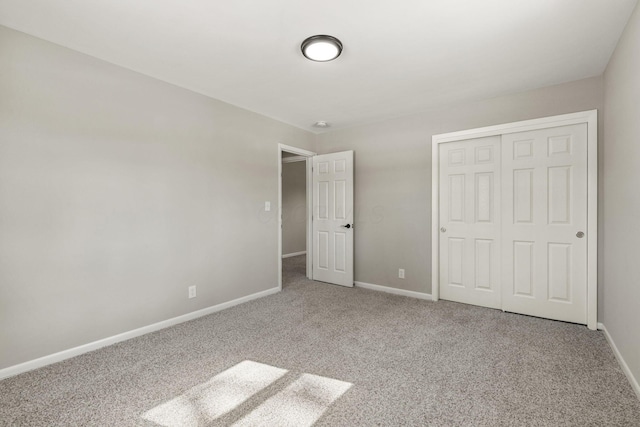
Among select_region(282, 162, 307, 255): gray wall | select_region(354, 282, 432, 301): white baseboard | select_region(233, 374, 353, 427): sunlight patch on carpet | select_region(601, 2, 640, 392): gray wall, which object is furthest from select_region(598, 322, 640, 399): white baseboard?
select_region(282, 162, 307, 255): gray wall

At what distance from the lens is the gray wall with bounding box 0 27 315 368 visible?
2176 mm

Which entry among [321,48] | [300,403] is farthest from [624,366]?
[321,48]

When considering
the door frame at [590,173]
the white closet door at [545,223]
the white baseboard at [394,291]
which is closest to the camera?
the door frame at [590,173]

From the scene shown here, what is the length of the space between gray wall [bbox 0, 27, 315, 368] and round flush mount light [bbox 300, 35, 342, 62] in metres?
1.53

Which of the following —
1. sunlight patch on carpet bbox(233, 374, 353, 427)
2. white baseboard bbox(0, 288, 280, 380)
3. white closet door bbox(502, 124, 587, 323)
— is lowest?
sunlight patch on carpet bbox(233, 374, 353, 427)

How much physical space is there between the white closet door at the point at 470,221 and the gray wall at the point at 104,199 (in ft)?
8.33

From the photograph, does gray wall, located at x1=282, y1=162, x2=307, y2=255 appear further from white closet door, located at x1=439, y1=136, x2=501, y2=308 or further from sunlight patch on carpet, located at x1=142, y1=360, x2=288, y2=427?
sunlight patch on carpet, located at x1=142, y1=360, x2=288, y2=427

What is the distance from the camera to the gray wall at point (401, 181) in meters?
3.54

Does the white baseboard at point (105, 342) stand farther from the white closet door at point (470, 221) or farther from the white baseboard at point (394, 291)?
the white closet door at point (470, 221)

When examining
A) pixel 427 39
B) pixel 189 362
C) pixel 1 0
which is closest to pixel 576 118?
pixel 427 39

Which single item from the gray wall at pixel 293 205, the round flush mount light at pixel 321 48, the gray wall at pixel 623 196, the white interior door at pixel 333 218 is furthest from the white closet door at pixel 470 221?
the gray wall at pixel 293 205

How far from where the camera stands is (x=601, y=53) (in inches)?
98.7

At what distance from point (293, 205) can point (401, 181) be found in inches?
167

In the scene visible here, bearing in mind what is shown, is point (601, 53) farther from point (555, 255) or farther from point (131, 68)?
point (131, 68)
